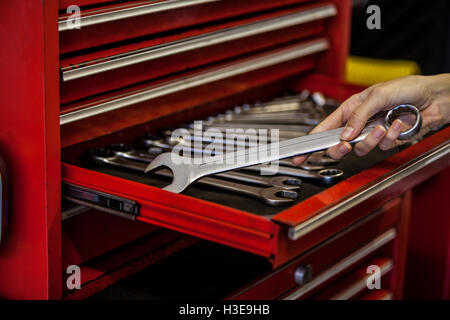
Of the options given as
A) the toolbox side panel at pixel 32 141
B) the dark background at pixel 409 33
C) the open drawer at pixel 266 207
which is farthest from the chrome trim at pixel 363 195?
the dark background at pixel 409 33

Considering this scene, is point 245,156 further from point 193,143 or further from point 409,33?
point 409,33

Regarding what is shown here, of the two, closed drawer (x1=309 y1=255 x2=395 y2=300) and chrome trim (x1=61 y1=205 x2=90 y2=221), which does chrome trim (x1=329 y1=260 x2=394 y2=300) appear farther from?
chrome trim (x1=61 y1=205 x2=90 y2=221)

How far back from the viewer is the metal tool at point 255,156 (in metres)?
1.21

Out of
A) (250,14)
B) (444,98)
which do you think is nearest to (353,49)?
(250,14)

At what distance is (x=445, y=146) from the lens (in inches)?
59.5

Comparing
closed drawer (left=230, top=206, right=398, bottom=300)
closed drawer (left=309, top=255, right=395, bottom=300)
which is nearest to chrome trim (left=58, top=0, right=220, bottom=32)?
closed drawer (left=230, top=206, right=398, bottom=300)

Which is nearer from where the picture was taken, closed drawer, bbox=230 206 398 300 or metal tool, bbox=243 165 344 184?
metal tool, bbox=243 165 344 184

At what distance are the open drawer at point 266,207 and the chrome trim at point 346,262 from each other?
0.34 m

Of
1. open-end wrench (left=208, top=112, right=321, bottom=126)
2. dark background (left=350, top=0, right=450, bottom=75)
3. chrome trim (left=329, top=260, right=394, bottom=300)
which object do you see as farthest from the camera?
dark background (left=350, top=0, right=450, bottom=75)

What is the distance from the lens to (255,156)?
3.99ft

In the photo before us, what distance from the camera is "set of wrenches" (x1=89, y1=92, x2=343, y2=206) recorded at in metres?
1.23

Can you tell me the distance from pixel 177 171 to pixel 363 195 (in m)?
0.37

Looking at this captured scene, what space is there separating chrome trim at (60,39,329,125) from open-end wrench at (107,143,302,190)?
0.36ft

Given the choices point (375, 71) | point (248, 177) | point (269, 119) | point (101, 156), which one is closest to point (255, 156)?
point (248, 177)
